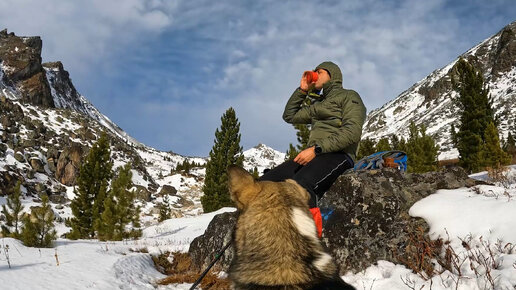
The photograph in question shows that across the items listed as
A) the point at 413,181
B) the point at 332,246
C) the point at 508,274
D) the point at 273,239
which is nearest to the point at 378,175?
the point at 413,181

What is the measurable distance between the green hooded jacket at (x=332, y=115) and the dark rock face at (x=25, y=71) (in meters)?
108

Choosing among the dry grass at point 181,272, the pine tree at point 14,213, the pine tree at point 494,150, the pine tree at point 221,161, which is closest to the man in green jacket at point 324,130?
the dry grass at point 181,272

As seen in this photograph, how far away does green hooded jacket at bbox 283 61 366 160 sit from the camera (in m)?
3.79

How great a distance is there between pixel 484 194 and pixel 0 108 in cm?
6519

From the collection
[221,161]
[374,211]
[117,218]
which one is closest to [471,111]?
[221,161]

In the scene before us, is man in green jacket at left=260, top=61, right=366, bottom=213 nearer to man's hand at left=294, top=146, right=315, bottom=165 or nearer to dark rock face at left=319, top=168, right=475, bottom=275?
man's hand at left=294, top=146, right=315, bottom=165

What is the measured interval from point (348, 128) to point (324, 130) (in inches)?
17.2

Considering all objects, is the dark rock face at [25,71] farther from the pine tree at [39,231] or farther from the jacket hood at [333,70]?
the jacket hood at [333,70]

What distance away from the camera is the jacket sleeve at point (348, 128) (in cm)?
376

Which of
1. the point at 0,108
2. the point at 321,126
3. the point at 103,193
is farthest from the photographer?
the point at 0,108

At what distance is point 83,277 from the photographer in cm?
505

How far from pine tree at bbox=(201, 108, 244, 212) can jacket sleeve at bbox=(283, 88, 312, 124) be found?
23644mm

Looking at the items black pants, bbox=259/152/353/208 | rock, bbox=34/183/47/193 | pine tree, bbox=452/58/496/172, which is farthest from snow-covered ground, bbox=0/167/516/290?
rock, bbox=34/183/47/193

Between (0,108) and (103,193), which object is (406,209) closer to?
(103,193)
